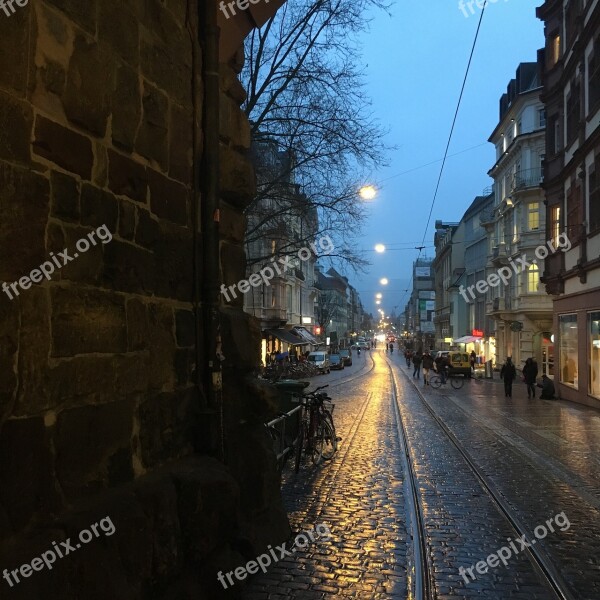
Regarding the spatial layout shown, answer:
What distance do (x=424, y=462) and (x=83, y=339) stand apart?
7629 mm

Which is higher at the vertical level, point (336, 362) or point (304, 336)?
point (304, 336)

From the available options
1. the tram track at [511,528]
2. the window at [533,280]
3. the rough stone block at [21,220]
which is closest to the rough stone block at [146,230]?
the rough stone block at [21,220]

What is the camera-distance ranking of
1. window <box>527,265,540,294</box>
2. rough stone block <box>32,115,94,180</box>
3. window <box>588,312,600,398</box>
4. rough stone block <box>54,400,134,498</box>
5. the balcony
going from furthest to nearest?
the balcony
window <box>527,265,540,294</box>
window <box>588,312,600,398</box>
rough stone block <box>54,400,134,498</box>
rough stone block <box>32,115,94,180</box>

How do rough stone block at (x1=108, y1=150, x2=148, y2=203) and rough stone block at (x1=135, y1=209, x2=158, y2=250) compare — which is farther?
rough stone block at (x1=135, y1=209, x2=158, y2=250)

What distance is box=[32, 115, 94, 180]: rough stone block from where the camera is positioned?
3.07 metres

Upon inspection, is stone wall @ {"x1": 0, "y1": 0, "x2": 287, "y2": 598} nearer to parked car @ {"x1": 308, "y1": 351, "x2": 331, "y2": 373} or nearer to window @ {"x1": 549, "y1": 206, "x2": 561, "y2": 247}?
window @ {"x1": 549, "y1": 206, "x2": 561, "y2": 247}

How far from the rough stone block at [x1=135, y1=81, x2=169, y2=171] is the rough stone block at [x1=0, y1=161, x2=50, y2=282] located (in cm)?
108

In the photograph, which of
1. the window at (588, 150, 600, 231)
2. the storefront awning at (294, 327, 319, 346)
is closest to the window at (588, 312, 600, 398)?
the window at (588, 150, 600, 231)

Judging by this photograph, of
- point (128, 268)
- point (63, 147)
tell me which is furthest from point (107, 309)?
point (63, 147)

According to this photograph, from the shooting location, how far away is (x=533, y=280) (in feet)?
122

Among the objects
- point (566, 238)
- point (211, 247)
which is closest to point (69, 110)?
point (211, 247)

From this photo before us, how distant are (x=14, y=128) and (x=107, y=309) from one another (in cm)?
112

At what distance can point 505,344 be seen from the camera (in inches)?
1647

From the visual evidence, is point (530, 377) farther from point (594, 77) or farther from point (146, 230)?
point (146, 230)
